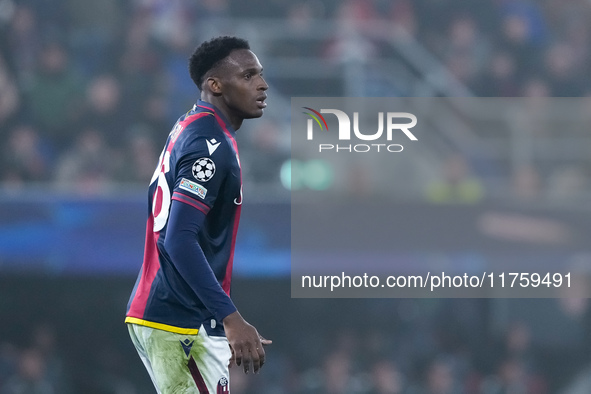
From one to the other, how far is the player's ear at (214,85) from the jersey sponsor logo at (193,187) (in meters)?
0.47

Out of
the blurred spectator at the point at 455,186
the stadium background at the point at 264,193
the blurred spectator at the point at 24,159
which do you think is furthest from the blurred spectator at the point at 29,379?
the blurred spectator at the point at 455,186

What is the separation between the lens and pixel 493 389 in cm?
927

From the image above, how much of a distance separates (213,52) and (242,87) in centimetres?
19

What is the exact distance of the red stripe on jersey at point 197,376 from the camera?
11.0 feet

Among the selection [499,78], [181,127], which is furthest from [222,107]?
[499,78]

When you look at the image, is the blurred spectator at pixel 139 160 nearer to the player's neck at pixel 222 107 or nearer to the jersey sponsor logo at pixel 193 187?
the player's neck at pixel 222 107

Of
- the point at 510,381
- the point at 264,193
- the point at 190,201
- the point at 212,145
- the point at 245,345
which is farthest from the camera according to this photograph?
the point at 510,381

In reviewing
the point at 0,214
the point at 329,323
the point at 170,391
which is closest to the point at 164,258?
the point at 170,391

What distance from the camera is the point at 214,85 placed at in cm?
348

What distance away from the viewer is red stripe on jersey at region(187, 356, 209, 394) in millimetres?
3361

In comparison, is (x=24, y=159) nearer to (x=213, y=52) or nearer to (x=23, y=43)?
(x=23, y=43)

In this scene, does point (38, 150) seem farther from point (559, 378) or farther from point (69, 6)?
Result: point (559, 378)

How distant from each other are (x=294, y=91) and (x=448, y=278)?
2493 mm

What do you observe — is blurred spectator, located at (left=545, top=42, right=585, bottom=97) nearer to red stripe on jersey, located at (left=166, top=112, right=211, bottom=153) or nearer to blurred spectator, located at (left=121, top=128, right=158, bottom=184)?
blurred spectator, located at (left=121, top=128, right=158, bottom=184)
